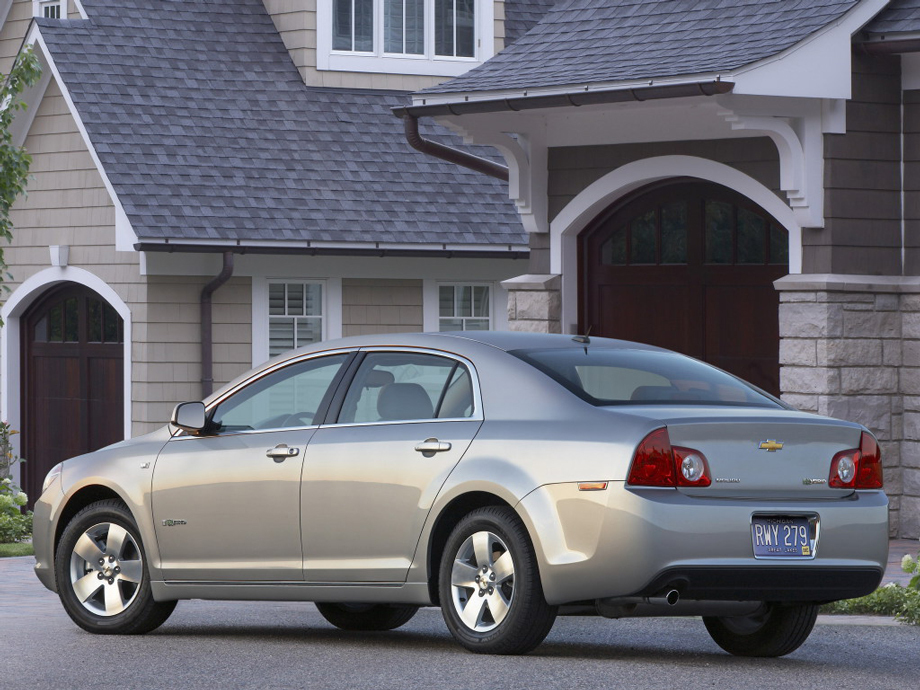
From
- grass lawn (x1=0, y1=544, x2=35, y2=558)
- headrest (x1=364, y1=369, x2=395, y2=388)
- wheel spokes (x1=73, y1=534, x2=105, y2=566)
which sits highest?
headrest (x1=364, y1=369, x2=395, y2=388)

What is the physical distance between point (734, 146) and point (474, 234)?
6179 mm

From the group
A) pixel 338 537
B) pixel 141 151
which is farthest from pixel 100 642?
pixel 141 151

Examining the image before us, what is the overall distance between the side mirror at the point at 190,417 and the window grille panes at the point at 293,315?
10627mm

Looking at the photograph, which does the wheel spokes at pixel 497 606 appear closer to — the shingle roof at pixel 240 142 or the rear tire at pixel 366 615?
the rear tire at pixel 366 615

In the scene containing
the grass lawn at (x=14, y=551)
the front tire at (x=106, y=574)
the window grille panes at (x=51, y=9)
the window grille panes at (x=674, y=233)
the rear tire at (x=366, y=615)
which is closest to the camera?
the front tire at (x=106, y=574)

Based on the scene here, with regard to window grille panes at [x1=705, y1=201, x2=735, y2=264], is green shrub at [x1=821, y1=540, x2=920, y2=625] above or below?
below

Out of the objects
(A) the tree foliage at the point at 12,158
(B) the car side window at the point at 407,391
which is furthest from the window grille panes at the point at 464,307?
(B) the car side window at the point at 407,391

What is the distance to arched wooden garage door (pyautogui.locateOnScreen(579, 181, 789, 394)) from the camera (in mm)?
14867

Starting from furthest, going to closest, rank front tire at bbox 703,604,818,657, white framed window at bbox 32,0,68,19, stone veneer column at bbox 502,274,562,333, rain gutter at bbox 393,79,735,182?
white framed window at bbox 32,0,68,19, stone veneer column at bbox 502,274,562,333, rain gutter at bbox 393,79,735,182, front tire at bbox 703,604,818,657

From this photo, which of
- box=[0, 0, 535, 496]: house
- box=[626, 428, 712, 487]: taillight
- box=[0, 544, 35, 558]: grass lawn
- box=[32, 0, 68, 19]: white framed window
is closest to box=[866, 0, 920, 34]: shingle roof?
box=[626, 428, 712, 487]: taillight

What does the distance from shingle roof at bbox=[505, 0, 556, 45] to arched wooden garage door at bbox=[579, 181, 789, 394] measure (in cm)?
801

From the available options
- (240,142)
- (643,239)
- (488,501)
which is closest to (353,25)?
(240,142)

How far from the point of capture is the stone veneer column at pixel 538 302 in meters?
16.1

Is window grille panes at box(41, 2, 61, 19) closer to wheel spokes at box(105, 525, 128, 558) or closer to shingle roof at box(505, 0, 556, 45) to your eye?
shingle roof at box(505, 0, 556, 45)
